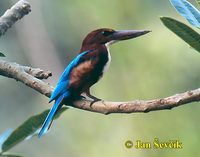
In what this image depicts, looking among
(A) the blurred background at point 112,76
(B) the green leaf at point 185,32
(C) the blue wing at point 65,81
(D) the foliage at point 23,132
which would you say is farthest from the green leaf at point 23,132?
(A) the blurred background at point 112,76

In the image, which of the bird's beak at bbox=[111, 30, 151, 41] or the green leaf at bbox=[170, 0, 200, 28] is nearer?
the green leaf at bbox=[170, 0, 200, 28]

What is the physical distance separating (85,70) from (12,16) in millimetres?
385

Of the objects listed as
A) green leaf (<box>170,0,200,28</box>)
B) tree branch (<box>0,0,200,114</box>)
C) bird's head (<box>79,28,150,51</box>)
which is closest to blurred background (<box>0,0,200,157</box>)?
bird's head (<box>79,28,150,51</box>)

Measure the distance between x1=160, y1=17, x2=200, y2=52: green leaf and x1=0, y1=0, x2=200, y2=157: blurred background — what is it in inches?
121

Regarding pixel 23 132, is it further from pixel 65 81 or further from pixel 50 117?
pixel 65 81

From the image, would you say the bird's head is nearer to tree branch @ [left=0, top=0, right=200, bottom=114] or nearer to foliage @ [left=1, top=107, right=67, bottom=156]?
tree branch @ [left=0, top=0, right=200, bottom=114]

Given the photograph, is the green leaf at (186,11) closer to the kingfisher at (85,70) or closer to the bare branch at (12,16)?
the kingfisher at (85,70)

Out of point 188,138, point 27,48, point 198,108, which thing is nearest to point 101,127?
point 198,108

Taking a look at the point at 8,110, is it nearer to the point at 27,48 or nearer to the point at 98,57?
the point at 27,48

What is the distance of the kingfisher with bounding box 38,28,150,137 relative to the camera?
7.10ft

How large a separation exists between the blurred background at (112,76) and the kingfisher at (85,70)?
8.75 feet

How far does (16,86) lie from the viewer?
9547mm

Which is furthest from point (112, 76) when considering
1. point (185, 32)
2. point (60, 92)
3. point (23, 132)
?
point (185, 32)

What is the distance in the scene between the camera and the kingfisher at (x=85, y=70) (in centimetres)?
216
